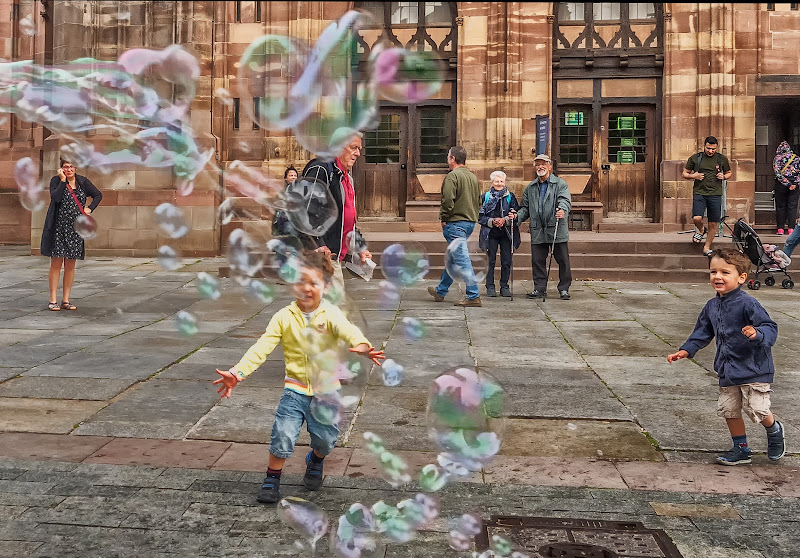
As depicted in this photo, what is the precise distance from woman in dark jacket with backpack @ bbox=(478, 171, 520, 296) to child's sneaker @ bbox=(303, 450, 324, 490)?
819 cm

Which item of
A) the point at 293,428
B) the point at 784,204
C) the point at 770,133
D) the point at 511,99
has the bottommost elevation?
the point at 293,428

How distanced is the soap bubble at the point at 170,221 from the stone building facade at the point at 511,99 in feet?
38.9

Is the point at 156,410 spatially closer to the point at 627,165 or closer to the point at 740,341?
the point at 740,341

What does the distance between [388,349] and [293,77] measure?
12.2 feet

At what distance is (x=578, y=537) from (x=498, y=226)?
28.7 ft

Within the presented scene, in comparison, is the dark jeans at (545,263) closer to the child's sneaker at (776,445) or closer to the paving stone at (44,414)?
the child's sneaker at (776,445)

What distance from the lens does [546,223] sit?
12555 millimetres

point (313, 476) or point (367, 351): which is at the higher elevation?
point (367, 351)

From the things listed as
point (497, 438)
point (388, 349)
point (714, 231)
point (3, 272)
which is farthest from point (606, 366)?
point (3, 272)

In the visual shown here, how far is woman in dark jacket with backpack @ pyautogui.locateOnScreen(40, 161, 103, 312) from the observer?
10.8 meters

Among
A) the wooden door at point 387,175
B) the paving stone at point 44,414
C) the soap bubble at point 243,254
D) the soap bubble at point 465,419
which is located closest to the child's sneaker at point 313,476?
the soap bubble at point 465,419

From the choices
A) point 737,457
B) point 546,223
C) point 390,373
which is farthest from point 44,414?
point 546,223

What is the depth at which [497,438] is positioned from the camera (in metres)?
4.50

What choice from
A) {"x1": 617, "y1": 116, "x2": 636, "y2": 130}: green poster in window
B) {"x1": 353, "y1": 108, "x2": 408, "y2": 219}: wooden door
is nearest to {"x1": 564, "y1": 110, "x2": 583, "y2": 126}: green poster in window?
{"x1": 617, "y1": 116, "x2": 636, "y2": 130}: green poster in window
